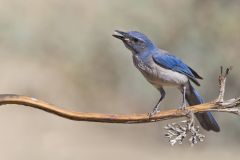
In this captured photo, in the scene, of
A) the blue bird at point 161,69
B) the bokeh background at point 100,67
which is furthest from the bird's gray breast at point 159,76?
the bokeh background at point 100,67

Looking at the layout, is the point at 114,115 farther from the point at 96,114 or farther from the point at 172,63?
the point at 172,63

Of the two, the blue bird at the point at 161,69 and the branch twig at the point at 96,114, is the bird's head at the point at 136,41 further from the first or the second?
the branch twig at the point at 96,114

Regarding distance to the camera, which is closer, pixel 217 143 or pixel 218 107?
pixel 218 107

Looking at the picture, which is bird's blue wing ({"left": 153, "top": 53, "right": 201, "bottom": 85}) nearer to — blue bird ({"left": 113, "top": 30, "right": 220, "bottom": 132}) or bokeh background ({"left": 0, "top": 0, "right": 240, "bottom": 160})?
blue bird ({"left": 113, "top": 30, "right": 220, "bottom": 132})

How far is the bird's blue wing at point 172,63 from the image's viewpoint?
315cm

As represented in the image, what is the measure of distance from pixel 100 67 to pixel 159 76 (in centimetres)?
554

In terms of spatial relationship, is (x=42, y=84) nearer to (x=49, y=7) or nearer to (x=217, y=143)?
(x=49, y=7)

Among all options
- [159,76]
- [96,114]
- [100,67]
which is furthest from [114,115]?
[100,67]

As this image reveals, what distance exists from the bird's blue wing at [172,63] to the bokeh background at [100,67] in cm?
426

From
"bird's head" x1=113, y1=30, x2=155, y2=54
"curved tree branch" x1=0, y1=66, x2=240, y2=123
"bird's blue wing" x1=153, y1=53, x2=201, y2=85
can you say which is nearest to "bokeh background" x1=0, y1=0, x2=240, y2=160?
"bird's blue wing" x1=153, y1=53, x2=201, y2=85

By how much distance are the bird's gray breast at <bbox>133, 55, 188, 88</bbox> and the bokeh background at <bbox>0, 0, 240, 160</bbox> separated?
14.3ft

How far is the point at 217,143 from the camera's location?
790 cm

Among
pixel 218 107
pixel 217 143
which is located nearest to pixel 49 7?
pixel 217 143

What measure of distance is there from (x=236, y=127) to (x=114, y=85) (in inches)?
56.9
